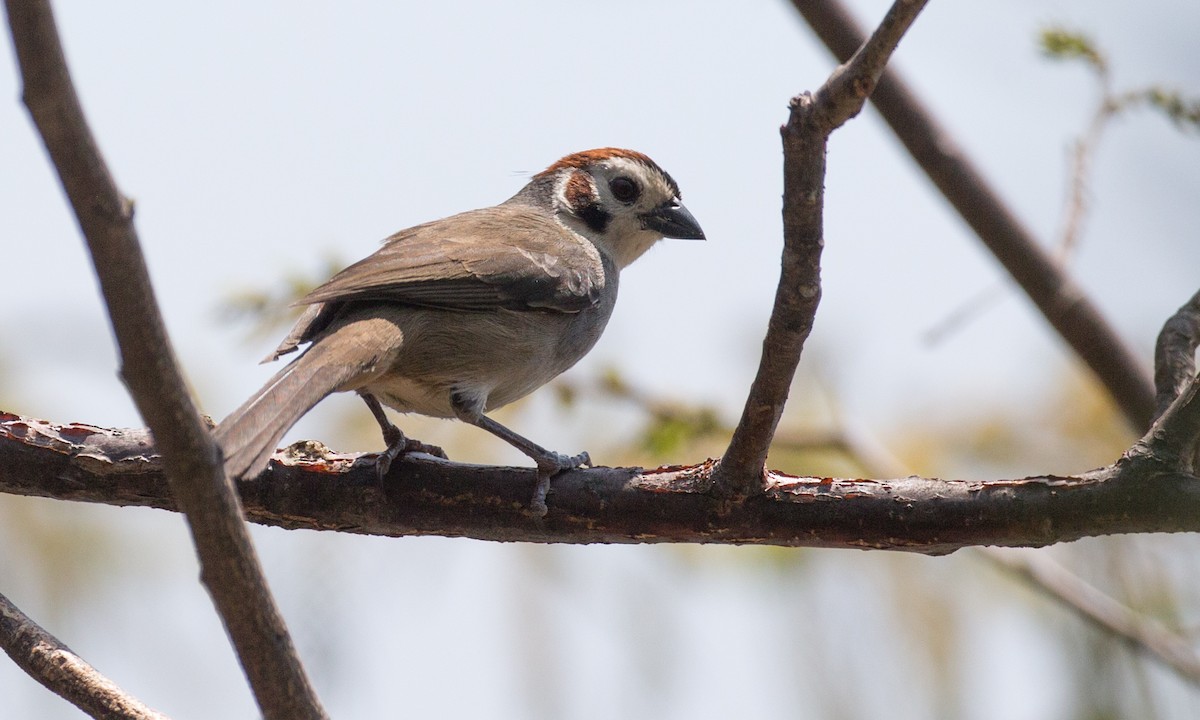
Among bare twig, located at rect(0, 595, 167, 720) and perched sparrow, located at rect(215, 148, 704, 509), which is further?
perched sparrow, located at rect(215, 148, 704, 509)

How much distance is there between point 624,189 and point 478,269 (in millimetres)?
1712

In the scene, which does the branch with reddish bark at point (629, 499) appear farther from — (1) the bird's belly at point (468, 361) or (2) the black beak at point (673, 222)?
(2) the black beak at point (673, 222)

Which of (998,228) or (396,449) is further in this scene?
(998,228)

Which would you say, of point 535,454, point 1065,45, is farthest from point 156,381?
point 1065,45

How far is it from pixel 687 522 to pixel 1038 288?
2749 mm

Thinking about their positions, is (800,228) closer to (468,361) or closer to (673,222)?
(468,361)

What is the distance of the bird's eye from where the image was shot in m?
6.44

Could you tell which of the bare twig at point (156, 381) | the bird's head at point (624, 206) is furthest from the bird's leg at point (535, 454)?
the bird's head at point (624, 206)

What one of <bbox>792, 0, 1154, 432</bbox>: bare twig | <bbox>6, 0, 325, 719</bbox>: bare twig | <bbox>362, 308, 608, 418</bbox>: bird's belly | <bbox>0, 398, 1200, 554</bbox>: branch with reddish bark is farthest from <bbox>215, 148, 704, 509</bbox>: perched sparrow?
<bbox>792, 0, 1154, 432</bbox>: bare twig

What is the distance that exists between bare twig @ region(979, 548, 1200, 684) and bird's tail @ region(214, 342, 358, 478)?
131 inches

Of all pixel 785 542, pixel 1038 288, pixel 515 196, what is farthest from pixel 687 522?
pixel 515 196

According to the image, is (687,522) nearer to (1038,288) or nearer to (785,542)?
(785,542)

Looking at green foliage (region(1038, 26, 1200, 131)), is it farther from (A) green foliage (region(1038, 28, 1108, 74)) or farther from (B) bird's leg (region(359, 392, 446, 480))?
(B) bird's leg (region(359, 392, 446, 480))

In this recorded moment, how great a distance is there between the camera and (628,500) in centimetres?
370
